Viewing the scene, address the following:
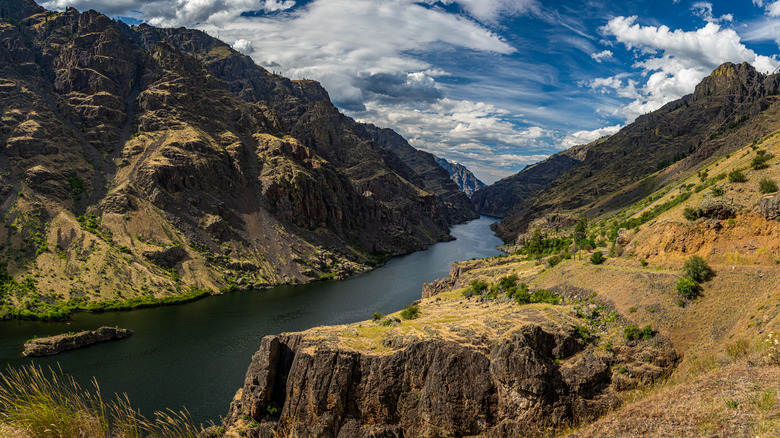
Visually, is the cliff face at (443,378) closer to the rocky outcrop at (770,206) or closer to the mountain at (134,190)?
the rocky outcrop at (770,206)

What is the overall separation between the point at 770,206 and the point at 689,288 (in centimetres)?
1025

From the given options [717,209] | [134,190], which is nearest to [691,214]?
[717,209]

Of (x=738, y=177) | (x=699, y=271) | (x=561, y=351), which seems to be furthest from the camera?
(x=738, y=177)

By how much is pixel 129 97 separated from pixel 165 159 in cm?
6165

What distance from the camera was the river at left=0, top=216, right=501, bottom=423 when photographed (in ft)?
184

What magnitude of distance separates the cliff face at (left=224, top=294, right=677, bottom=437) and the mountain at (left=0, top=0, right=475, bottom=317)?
78749 millimetres

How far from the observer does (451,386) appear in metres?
31.6

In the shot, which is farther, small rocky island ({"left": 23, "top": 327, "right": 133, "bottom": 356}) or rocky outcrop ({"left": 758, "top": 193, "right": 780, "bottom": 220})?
small rocky island ({"left": 23, "top": 327, "right": 133, "bottom": 356})

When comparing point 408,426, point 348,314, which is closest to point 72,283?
point 348,314

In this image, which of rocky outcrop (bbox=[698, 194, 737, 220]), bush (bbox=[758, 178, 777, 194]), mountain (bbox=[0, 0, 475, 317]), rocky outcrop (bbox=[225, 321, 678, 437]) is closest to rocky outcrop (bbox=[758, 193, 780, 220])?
bush (bbox=[758, 178, 777, 194])

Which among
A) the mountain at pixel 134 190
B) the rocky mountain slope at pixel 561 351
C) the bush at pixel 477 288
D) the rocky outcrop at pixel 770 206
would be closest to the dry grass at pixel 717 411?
the rocky mountain slope at pixel 561 351

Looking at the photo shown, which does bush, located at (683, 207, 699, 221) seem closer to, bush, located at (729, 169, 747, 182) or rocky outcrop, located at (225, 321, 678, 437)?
bush, located at (729, 169, 747, 182)

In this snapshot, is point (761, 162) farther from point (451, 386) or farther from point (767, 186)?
point (451, 386)

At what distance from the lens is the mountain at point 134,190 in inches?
4112
